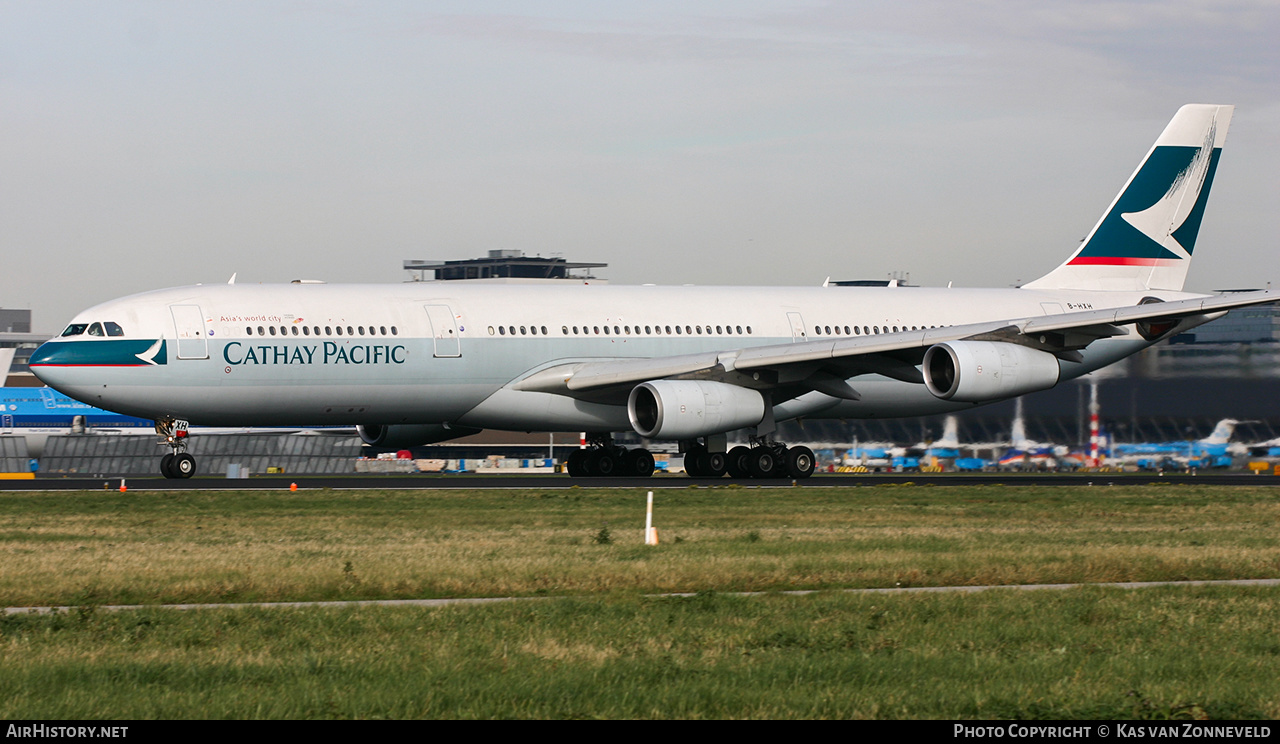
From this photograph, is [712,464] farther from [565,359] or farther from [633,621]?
[633,621]

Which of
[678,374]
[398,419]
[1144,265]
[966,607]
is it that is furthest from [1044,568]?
[1144,265]

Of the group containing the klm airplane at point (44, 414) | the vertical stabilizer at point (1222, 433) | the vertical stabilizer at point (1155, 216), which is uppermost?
the vertical stabilizer at point (1155, 216)

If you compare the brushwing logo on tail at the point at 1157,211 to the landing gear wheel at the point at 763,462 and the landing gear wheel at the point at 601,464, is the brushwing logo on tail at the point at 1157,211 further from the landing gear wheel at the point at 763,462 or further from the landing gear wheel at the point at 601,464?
the landing gear wheel at the point at 601,464

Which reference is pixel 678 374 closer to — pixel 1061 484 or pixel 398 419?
pixel 398 419

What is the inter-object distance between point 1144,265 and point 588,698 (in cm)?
3684

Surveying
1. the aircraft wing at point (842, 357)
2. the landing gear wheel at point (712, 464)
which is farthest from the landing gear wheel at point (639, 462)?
the aircraft wing at point (842, 357)

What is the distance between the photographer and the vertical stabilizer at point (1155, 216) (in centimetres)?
4266

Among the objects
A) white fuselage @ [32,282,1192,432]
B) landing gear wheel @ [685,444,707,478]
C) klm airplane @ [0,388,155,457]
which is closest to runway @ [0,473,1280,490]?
landing gear wheel @ [685,444,707,478]

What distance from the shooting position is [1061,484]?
3481cm

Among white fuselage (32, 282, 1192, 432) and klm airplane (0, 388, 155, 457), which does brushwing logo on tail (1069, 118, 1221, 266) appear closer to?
white fuselage (32, 282, 1192, 432)

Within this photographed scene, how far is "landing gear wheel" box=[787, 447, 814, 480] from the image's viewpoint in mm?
36031

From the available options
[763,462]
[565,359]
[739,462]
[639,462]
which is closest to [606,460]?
[639,462]

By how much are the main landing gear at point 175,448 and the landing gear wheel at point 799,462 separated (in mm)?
13806

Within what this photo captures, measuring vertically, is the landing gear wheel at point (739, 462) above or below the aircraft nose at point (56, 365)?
below
